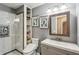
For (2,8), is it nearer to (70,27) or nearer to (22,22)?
(22,22)

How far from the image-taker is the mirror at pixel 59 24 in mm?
1149


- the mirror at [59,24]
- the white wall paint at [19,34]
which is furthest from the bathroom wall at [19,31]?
the mirror at [59,24]

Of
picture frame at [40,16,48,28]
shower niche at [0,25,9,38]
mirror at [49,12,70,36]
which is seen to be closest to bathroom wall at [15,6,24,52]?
shower niche at [0,25,9,38]

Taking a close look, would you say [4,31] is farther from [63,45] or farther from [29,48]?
[63,45]

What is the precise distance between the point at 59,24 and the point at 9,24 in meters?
0.87

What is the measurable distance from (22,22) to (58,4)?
0.70m

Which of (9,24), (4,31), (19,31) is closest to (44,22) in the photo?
(19,31)

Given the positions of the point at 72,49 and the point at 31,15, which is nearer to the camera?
the point at 72,49

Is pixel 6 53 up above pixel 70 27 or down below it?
below

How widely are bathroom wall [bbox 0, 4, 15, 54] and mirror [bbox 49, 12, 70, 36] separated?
69 cm

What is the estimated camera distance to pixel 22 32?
1236mm

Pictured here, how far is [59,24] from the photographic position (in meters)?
1.19

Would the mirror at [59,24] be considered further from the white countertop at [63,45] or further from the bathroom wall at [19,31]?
the bathroom wall at [19,31]
